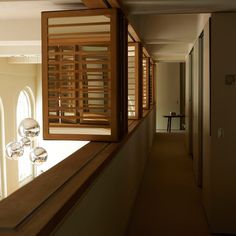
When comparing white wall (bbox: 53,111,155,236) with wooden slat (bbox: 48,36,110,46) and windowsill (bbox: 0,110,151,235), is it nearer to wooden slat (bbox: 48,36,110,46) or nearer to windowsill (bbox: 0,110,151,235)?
windowsill (bbox: 0,110,151,235)

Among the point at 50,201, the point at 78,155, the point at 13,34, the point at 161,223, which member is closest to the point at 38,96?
the point at 13,34

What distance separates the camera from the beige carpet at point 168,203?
140 inches

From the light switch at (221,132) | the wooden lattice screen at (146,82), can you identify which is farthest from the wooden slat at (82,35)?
the wooden lattice screen at (146,82)

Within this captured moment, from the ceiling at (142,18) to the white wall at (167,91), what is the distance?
5.08 meters

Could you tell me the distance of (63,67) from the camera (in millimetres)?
3168

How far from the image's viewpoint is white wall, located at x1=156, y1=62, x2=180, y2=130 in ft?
39.8

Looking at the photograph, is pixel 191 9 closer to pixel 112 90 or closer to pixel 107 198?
pixel 112 90

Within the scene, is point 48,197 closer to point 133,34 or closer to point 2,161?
point 133,34

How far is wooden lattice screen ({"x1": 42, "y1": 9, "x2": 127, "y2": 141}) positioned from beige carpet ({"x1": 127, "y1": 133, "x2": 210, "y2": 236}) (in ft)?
3.71

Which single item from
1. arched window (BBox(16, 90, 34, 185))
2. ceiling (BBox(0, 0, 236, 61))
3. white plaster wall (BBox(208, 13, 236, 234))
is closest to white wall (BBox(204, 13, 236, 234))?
white plaster wall (BBox(208, 13, 236, 234))

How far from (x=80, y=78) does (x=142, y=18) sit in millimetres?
2341

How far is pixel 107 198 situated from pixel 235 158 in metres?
1.60

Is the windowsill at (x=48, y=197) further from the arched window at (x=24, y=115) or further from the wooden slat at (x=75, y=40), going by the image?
the arched window at (x=24, y=115)

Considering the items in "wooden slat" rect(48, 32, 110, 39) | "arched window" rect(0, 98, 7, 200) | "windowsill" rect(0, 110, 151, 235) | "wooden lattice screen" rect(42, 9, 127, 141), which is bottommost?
"arched window" rect(0, 98, 7, 200)
